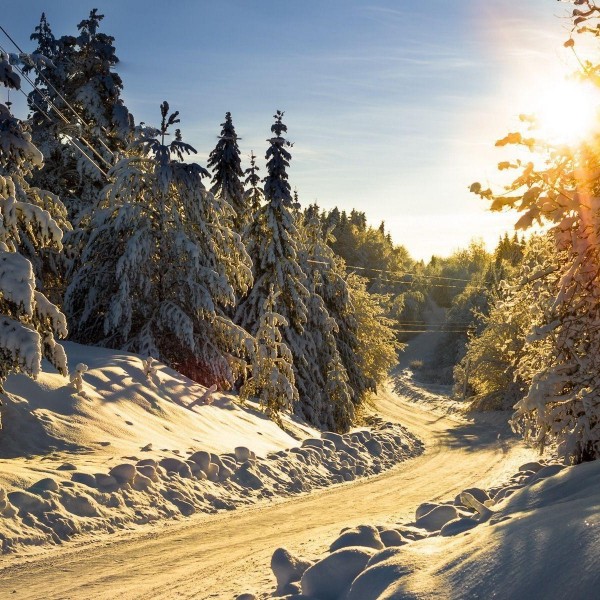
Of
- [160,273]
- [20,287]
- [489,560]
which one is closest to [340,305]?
[160,273]

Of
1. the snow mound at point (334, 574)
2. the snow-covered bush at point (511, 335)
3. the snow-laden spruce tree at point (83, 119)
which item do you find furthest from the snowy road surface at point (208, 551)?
the snow-laden spruce tree at point (83, 119)

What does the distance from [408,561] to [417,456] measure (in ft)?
60.8

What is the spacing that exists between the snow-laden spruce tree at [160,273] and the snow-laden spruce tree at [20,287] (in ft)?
32.9

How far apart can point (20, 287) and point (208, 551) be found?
13.6 ft

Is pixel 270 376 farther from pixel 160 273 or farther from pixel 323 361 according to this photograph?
pixel 323 361

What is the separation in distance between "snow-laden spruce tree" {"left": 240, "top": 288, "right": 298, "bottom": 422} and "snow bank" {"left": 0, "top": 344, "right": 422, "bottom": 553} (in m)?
0.75

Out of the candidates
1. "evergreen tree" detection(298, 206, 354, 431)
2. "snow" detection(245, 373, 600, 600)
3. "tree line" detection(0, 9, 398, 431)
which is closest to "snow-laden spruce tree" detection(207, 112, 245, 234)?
"tree line" detection(0, 9, 398, 431)

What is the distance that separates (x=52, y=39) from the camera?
113 ft

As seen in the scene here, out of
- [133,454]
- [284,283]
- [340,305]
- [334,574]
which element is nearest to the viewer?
[334,574]

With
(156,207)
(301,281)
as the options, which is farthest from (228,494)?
(301,281)

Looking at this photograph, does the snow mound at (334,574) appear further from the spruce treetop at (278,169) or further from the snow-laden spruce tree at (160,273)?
the spruce treetop at (278,169)

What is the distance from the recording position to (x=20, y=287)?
31.0 ft

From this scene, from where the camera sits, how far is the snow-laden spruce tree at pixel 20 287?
9.41 metres

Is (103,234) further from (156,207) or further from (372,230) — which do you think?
(372,230)
